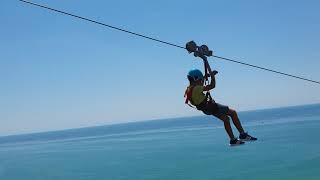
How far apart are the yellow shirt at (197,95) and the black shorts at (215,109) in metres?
0.26

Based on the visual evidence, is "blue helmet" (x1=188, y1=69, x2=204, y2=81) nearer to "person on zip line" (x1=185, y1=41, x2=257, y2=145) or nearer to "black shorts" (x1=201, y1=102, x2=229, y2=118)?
"person on zip line" (x1=185, y1=41, x2=257, y2=145)

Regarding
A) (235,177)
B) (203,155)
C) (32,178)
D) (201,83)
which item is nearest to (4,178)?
(32,178)

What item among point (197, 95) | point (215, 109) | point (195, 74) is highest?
point (195, 74)

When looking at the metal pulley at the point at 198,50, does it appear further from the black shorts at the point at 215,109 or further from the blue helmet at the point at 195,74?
the black shorts at the point at 215,109

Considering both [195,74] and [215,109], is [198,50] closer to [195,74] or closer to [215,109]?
[195,74]

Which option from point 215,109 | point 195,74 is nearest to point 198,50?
point 195,74

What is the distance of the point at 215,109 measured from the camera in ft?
33.4

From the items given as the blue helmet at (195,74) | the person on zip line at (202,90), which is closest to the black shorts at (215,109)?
the person on zip line at (202,90)

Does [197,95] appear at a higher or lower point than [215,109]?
higher

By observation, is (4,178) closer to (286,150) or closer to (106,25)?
(286,150)

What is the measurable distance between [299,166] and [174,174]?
44.3 ft

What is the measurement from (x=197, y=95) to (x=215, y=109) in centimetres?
63

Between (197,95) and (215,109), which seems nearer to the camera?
(197,95)

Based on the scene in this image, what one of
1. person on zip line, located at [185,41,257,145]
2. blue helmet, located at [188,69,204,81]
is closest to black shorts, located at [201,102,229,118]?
person on zip line, located at [185,41,257,145]
